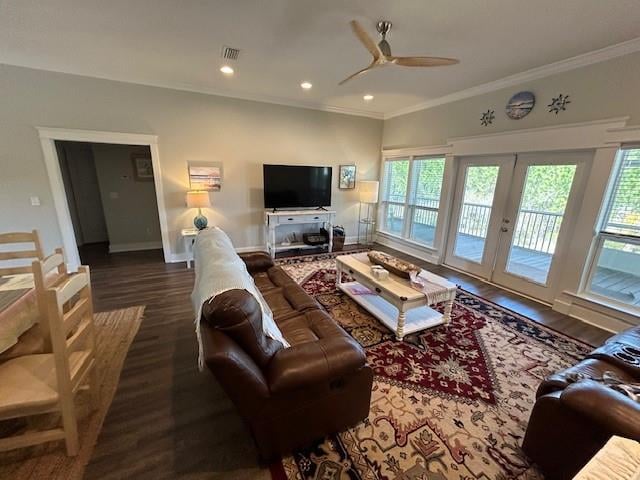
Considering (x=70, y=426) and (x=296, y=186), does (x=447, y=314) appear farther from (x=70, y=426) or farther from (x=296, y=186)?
(x=296, y=186)

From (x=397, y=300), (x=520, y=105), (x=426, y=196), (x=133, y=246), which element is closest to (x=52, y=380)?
(x=397, y=300)

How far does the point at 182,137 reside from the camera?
13.8ft

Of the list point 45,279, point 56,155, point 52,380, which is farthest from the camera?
point 56,155

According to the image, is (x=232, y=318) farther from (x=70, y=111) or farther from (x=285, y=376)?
(x=70, y=111)

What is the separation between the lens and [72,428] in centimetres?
139

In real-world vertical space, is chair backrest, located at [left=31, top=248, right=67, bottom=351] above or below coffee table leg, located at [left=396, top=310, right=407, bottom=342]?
above

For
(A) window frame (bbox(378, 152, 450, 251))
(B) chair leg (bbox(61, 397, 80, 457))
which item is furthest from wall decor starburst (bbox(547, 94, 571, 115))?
(B) chair leg (bbox(61, 397, 80, 457))

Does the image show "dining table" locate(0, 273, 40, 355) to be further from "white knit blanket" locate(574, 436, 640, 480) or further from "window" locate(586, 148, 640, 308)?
"window" locate(586, 148, 640, 308)

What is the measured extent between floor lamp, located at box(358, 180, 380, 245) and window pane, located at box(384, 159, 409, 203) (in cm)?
38

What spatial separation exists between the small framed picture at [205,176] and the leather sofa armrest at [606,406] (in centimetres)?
476

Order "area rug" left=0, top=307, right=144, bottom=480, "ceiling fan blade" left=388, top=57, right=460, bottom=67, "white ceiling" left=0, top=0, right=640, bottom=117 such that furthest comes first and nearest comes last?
"ceiling fan blade" left=388, top=57, right=460, bottom=67
"white ceiling" left=0, top=0, right=640, bottom=117
"area rug" left=0, top=307, right=144, bottom=480

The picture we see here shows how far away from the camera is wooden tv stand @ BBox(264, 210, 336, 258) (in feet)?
15.9

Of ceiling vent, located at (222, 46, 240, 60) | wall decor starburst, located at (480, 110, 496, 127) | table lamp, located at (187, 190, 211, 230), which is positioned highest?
ceiling vent, located at (222, 46, 240, 60)

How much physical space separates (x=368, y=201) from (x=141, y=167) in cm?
460
